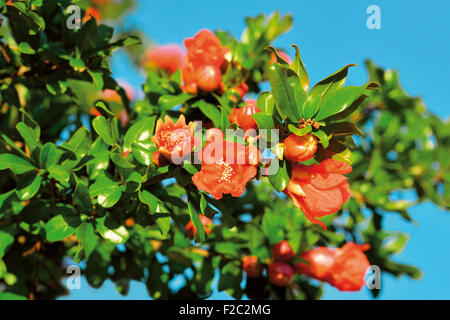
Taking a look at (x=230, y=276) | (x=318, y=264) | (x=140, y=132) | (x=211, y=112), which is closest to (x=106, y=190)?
(x=140, y=132)

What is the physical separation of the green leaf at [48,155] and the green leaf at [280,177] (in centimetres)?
48

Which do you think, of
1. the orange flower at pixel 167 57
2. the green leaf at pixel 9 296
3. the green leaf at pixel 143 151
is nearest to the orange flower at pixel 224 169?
the green leaf at pixel 143 151

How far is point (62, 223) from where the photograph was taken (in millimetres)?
943

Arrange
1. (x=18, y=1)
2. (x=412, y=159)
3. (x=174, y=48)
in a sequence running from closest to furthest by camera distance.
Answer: (x=18, y=1), (x=412, y=159), (x=174, y=48)

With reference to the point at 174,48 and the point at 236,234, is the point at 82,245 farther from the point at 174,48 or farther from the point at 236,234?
the point at 174,48

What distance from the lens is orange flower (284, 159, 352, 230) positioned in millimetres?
824

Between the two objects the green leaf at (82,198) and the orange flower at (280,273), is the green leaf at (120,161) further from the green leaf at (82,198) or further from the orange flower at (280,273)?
the orange flower at (280,273)

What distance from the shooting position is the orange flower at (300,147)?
2.53 ft

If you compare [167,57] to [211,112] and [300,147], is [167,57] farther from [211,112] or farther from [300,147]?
[300,147]

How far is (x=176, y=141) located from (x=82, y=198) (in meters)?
0.26

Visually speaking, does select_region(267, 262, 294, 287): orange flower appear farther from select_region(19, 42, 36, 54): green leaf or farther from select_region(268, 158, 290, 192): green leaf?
select_region(19, 42, 36, 54): green leaf
